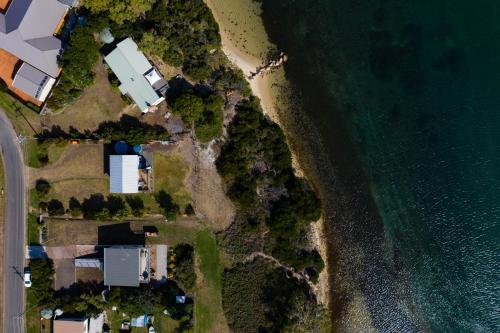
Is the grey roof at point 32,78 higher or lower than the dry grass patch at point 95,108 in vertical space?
higher

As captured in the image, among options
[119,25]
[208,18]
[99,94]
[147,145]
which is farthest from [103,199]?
[208,18]

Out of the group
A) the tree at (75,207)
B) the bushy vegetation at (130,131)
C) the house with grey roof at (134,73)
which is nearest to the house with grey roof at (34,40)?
the house with grey roof at (134,73)

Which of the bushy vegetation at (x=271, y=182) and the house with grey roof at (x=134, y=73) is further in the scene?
the bushy vegetation at (x=271, y=182)

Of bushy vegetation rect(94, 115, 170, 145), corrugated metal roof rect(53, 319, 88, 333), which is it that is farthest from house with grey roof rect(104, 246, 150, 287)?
bushy vegetation rect(94, 115, 170, 145)

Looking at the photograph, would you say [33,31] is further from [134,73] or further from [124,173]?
[124,173]

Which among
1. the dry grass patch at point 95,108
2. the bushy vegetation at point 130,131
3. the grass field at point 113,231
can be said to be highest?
the dry grass patch at point 95,108

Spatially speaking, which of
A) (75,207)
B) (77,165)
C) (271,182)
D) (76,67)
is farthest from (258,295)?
(76,67)

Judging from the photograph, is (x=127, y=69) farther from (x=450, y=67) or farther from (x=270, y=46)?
(x=450, y=67)

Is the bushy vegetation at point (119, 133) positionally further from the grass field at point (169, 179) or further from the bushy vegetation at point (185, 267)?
the bushy vegetation at point (185, 267)
